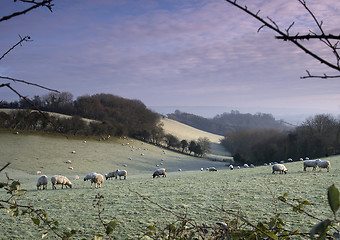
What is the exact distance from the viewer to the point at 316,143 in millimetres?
51062

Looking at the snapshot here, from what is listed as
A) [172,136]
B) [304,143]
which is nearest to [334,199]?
[304,143]

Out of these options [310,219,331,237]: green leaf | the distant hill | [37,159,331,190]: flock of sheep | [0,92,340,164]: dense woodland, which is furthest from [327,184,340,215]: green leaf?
the distant hill

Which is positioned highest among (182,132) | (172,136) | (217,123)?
(217,123)

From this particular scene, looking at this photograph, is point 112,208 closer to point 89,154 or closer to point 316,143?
point 89,154

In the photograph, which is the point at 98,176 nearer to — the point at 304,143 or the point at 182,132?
the point at 304,143

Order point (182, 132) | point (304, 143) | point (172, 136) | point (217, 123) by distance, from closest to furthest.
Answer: point (304, 143)
point (172, 136)
point (182, 132)
point (217, 123)

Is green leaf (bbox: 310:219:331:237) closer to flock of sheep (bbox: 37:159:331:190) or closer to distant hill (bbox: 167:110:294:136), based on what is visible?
flock of sheep (bbox: 37:159:331:190)

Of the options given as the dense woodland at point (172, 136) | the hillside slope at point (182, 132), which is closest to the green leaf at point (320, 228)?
the dense woodland at point (172, 136)

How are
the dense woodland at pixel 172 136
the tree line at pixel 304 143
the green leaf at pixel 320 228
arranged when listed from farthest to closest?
the dense woodland at pixel 172 136 → the tree line at pixel 304 143 → the green leaf at pixel 320 228

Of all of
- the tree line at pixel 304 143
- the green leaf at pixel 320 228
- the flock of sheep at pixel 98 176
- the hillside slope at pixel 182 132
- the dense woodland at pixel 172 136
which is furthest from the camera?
the hillside slope at pixel 182 132

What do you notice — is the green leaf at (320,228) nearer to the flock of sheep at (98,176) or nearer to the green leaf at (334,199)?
the green leaf at (334,199)

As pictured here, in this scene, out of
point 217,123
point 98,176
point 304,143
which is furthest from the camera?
point 217,123

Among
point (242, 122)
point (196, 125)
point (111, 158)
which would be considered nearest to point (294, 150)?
point (111, 158)

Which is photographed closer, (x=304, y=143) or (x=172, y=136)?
(x=304, y=143)
